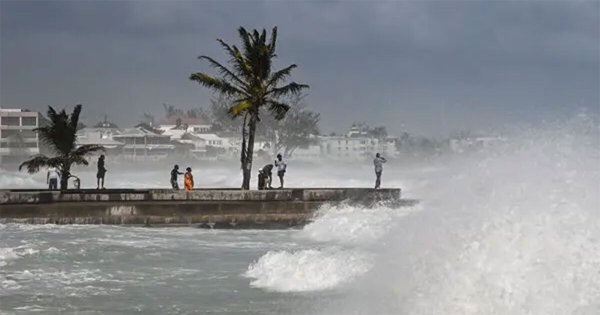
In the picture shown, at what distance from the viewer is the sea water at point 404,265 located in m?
6.92

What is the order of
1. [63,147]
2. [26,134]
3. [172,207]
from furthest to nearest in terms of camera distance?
[26,134] < [63,147] < [172,207]

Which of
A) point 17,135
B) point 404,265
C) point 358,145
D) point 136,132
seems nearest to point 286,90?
point 404,265

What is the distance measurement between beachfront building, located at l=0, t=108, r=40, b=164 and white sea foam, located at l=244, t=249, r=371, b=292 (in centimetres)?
7712

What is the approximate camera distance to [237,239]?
15.7m

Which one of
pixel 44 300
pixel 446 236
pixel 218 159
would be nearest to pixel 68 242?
pixel 44 300

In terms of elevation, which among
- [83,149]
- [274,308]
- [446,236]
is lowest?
[274,308]

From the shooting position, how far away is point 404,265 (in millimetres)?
8336

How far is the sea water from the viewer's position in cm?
692

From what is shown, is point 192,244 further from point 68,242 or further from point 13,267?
point 13,267

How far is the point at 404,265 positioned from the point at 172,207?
10787mm

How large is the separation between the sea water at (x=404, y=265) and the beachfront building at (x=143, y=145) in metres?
79.3

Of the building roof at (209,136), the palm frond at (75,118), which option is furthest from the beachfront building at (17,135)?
the palm frond at (75,118)

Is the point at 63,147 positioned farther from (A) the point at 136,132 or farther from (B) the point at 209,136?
(B) the point at 209,136

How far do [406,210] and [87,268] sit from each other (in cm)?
1005
